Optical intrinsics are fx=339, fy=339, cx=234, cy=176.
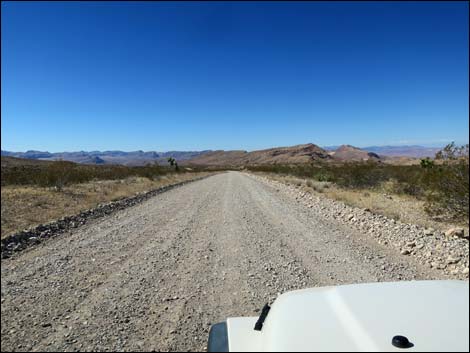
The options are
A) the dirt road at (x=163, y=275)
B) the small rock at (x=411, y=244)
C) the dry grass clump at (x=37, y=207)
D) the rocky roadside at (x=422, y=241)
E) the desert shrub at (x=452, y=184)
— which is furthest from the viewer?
the desert shrub at (x=452, y=184)

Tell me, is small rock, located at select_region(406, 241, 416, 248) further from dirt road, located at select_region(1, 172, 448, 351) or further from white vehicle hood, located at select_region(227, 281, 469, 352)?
white vehicle hood, located at select_region(227, 281, 469, 352)

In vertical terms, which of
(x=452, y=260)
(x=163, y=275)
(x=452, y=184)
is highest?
(x=452, y=184)

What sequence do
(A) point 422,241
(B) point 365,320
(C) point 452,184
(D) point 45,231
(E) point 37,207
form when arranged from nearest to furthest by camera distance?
(B) point 365,320, (A) point 422,241, (D) point 45,231, (C) point 452,184, (E) point 37,207

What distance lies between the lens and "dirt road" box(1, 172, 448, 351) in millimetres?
3566

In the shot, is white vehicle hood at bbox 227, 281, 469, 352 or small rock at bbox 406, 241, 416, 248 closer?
white vehicle hood at bbox 227, 281, 469, 352

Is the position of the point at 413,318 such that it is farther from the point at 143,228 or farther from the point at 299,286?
the point at 143,228

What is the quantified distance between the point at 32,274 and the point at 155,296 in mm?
2057

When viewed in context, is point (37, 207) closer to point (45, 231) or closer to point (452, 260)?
point (45, 231)

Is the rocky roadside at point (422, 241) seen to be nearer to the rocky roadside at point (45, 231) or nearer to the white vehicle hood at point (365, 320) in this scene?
the white vehicle hood at point (365, 320)

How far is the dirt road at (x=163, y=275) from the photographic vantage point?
11.7 ft

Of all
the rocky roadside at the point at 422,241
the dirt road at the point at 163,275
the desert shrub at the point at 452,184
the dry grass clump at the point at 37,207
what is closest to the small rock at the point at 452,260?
the rocky roadside at the point at 422,241

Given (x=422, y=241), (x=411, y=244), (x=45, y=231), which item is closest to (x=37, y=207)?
(x=45, y=231)

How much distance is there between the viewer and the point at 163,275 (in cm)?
536

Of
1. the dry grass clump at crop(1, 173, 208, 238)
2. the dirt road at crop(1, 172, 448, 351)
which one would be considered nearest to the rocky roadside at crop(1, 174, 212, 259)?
the dirt road at crop(1, 172, 448, 351)
